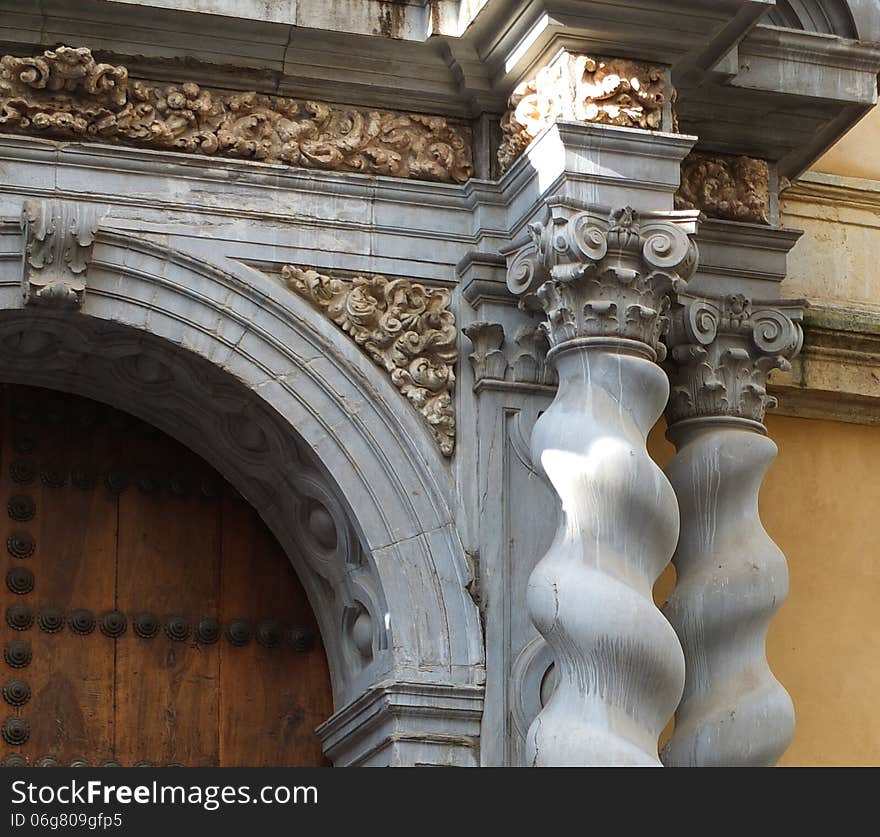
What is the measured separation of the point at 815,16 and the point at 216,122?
2018mm

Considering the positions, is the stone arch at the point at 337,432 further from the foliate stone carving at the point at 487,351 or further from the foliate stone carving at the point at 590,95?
the foliate stone carving at the point at 590,95

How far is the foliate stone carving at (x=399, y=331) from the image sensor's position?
727 centimetres

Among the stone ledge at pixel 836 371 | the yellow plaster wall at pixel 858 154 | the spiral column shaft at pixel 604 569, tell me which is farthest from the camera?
the yellow plaster wall at pixel 858 154

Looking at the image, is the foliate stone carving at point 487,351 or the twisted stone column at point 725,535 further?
the foliate stone carving at point 487,351

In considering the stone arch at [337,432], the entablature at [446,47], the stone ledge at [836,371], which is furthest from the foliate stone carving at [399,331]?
the stone ledge at [836,371]

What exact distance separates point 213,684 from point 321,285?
124 centimetres

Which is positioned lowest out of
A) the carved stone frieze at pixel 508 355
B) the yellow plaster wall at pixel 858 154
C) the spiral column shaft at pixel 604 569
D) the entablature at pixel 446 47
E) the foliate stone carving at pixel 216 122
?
the spiral column shaft at pixel 604 569

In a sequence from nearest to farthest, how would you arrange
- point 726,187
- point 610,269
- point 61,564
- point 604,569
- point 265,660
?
1. point 604,569
2. point 610,269
3. point 61,564
4. point 265,660
5. point 726,187

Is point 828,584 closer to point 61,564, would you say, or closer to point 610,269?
point 610,269

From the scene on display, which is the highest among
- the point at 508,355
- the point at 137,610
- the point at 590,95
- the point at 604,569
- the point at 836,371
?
the point at 590,95

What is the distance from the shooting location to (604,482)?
6.79m

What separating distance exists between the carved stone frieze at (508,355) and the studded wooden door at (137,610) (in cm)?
91

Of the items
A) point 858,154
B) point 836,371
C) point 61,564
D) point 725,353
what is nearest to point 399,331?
point 725,353

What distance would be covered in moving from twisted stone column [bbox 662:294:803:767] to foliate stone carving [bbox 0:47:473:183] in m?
0.93
